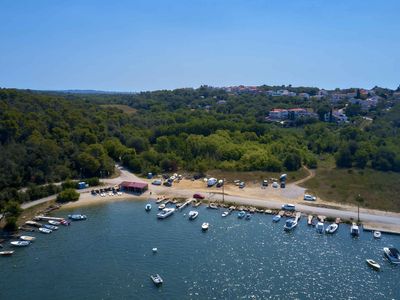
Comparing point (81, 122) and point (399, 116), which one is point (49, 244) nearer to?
point (81, 122)

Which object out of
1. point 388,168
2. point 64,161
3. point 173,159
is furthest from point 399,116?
point 64,161

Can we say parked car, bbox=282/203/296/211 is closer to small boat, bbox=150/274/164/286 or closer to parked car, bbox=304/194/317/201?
parked car, bbox=304/194/317/201

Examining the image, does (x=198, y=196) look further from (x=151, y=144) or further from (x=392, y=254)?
(x=151, y=144)

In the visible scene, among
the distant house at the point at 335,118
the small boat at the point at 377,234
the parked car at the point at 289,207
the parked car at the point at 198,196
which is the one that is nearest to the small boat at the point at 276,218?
the parked car at the point at 289,207

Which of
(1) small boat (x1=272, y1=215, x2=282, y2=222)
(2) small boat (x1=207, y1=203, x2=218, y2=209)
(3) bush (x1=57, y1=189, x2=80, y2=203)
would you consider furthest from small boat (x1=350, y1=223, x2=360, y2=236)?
(3) bush (x1=57, y1=189, x2=80, y2=203)

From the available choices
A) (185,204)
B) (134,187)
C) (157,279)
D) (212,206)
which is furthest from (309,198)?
(157,279)

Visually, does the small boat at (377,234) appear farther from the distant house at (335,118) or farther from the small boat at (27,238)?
the distant house at (335,118)
